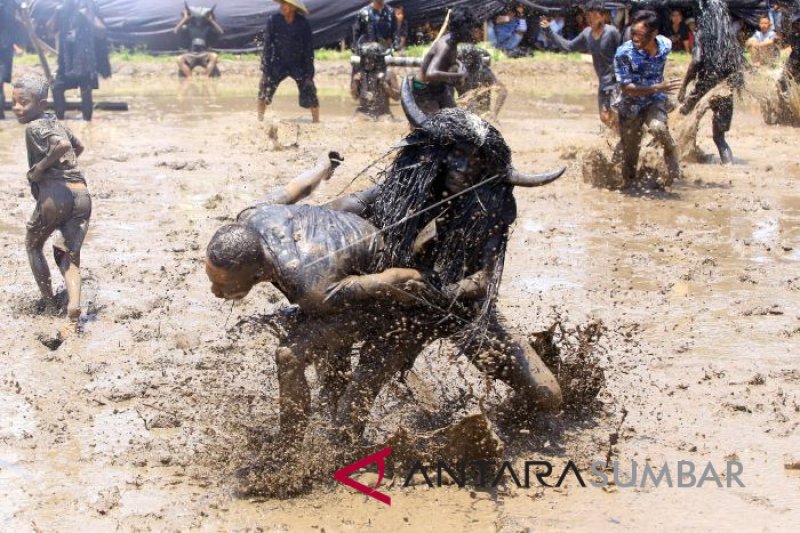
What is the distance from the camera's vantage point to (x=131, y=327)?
6207mm

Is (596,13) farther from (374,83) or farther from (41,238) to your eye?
(41,238)

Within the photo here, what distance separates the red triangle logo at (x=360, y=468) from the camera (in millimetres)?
4241

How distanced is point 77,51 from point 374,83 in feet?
12.4

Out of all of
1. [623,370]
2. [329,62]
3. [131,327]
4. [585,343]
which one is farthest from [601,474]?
[329,62]

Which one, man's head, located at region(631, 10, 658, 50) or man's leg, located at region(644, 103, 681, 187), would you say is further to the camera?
man's leg, located at region(644, 103, 681, 187)

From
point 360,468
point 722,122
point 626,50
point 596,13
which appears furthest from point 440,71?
point 360,468

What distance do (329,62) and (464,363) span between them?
48.2ft

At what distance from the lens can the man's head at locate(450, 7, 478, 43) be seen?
9.24 m

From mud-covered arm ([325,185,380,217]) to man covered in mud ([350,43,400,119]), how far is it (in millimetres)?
9512

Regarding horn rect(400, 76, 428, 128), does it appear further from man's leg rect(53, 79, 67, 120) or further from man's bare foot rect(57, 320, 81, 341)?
man's leg rect(53, 79, 67, 120)

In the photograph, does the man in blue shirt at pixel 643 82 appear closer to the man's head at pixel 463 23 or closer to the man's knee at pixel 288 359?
the man's head at pixel 463 23

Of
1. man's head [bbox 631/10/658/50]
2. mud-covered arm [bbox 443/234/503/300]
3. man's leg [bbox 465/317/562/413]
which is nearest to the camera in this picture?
mud-covered arm [bbox 443/234/503/300]

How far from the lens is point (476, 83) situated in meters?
12.0

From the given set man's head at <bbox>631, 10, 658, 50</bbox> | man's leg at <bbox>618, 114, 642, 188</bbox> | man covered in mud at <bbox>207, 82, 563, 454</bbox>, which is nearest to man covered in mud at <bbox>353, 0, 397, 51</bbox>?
man's leg at <bbox>618, 114, 642, 188</bbox>
